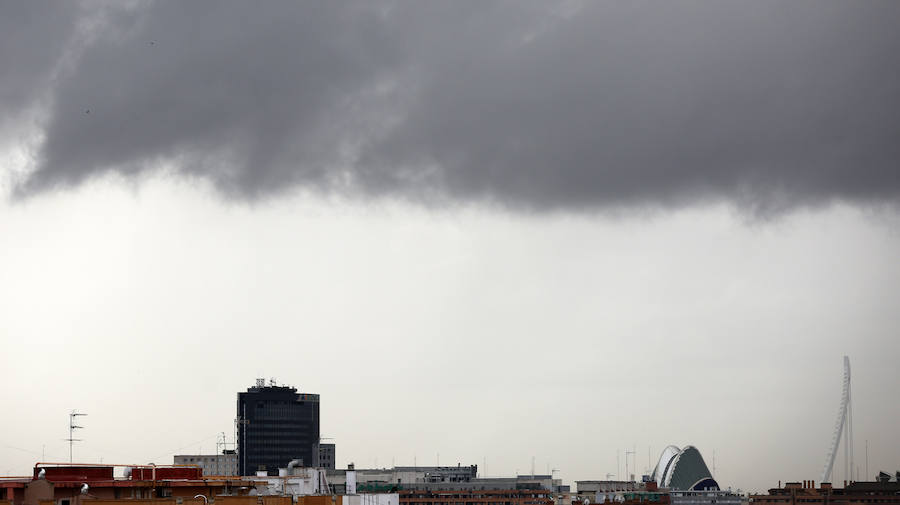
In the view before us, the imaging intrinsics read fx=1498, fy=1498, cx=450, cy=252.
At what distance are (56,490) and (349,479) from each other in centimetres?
8853

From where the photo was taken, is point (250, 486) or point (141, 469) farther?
point (250, 486)

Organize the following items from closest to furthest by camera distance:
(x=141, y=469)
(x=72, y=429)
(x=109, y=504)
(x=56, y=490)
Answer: (x=109, y=504)
(x=56, y=490)
(x=141, y=469)
(x=72, y=429)

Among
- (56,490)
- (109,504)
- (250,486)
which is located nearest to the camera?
(109,504)

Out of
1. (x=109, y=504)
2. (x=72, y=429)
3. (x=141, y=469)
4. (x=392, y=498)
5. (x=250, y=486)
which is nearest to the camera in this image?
(x=109, y=504)

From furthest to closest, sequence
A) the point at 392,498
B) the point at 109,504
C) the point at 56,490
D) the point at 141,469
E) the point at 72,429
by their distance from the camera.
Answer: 1. the point at 72,429
2. the point at 392,498
3. the point at 141,469
4. the point at 56,490
5. the point at 109,504

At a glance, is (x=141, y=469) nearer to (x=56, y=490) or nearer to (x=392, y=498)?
(x=56, y=490)

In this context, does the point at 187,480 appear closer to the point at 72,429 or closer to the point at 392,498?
the point at 392,498

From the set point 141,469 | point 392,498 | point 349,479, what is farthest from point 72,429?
point 141,469

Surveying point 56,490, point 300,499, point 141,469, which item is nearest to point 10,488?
point 56,490

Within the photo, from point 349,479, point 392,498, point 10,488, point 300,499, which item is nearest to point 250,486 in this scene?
point 300,499

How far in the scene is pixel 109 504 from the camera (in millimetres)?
102938

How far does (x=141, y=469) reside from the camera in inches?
5030

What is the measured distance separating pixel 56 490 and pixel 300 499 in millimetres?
28456

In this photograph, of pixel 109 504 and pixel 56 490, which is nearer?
pixel 109 504
